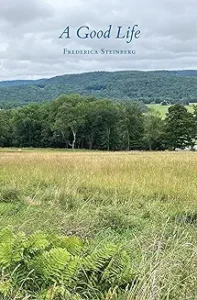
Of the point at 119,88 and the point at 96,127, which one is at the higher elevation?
the point at 119,88

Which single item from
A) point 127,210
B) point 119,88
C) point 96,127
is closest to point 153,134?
point 96,127

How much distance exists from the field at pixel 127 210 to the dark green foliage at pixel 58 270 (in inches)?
8.7

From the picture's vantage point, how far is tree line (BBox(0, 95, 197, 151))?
217 feet

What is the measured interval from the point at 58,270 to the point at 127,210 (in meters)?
5.78

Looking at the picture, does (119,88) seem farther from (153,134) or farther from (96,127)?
(153,134)

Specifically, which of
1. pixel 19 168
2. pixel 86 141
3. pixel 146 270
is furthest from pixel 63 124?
pixel 146 270

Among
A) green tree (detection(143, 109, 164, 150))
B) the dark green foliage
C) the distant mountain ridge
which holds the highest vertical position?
the dark green foliage

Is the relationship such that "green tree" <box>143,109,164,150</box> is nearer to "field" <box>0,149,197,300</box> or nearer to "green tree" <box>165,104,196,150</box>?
"green tree" <box>165,104,196,150</box>

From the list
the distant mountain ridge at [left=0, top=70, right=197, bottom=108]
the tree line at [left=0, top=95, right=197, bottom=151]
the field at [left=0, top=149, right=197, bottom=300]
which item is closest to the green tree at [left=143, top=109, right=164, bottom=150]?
the tree line at [left=0, top=95, right=197, bottom=151]

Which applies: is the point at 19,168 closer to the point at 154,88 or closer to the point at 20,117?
the point at 20,117

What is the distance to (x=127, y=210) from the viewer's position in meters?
9.27

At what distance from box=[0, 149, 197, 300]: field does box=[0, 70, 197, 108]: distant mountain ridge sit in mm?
114972

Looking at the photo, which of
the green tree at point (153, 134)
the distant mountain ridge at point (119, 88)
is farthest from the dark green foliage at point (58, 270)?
the distant mountain ridge at point (119, 88)

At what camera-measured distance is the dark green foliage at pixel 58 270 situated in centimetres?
348
